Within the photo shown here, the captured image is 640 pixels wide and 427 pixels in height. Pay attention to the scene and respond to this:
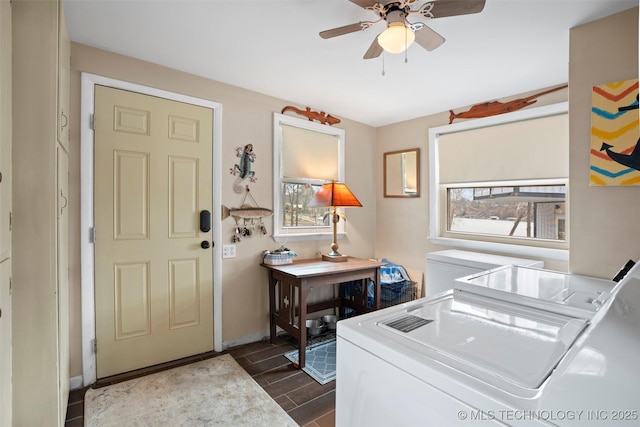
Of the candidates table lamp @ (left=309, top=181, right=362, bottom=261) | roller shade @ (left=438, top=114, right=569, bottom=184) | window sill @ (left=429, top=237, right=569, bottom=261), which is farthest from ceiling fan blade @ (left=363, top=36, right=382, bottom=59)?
window sill @ (left=429, top=237, right=569, bottom=261)

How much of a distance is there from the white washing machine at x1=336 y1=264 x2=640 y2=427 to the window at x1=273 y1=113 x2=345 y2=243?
2.00 m

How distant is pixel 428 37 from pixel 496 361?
158 centimetres

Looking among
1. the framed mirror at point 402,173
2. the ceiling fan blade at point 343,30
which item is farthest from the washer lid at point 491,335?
the framed mirror at point 402,173

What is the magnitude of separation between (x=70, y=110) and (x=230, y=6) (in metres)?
1.29

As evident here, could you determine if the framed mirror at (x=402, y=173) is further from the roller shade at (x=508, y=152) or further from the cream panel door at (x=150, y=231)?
the cream panel door at (x=150, y=231)

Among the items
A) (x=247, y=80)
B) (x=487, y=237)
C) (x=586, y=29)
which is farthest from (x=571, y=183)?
(x=247, y=80)

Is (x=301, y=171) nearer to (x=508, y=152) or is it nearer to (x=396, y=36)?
(x=396, y=36)

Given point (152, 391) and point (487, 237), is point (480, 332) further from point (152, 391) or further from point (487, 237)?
point (487, 237)

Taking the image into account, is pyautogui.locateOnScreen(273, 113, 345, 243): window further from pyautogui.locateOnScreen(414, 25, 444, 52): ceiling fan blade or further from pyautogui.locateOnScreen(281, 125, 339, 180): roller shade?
pyautogui.locateOnScreen(414, 25, 444, 52): ceiling fan blade

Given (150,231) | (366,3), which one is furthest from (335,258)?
(366,3)

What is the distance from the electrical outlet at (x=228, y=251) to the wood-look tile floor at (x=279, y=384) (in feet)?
2.62

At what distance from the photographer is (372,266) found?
284 cm

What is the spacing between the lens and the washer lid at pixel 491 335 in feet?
2.47

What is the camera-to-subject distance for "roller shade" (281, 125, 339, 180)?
311 cm
